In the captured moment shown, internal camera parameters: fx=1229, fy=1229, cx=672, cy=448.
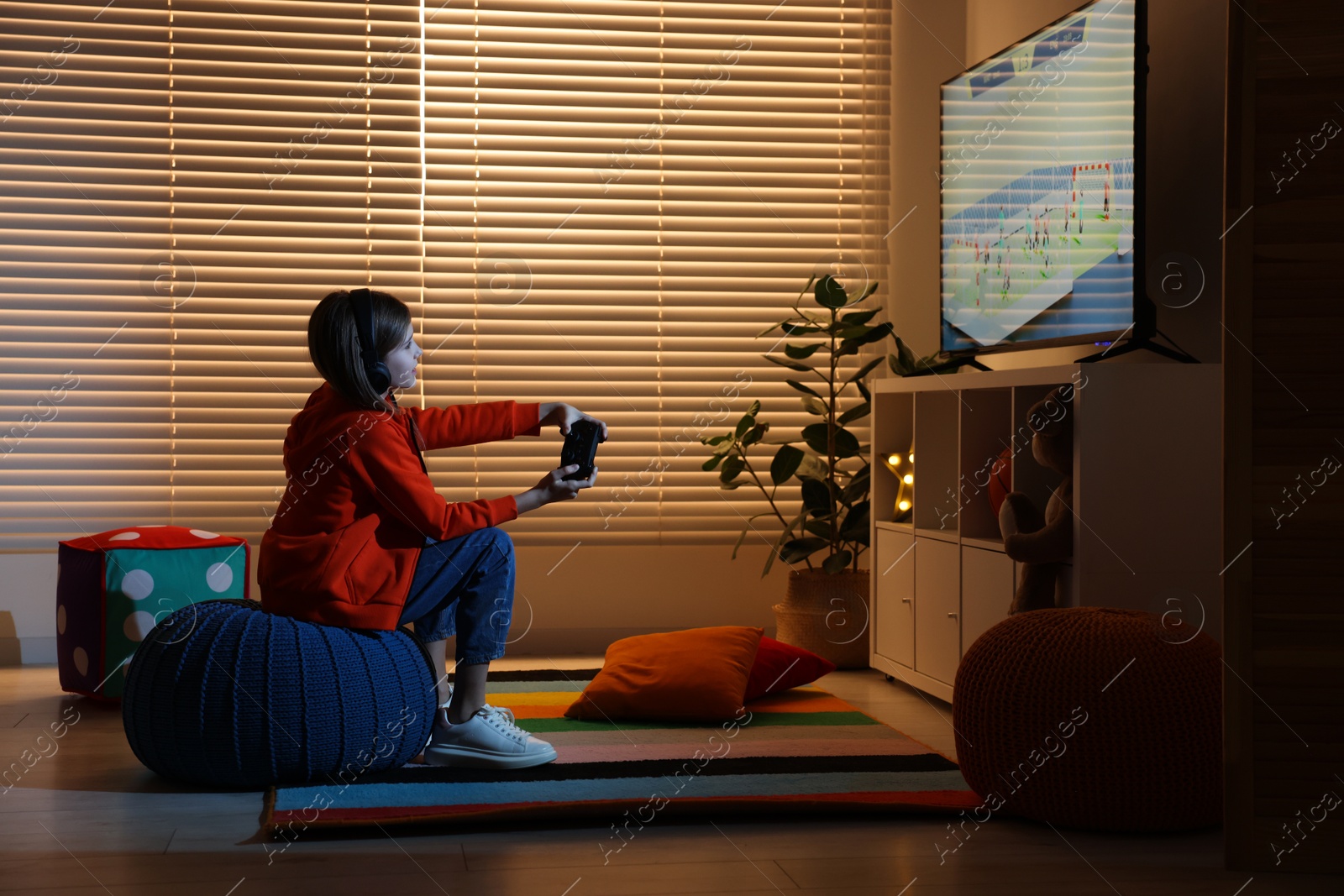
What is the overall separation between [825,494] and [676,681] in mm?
1086

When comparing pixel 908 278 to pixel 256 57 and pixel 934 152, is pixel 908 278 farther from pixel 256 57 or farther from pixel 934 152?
pixel 256 57

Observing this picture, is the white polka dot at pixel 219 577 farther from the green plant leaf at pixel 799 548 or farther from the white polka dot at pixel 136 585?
the green plant leaf at pixel 799 548

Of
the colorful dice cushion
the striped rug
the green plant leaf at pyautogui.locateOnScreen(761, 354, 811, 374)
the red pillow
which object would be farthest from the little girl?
the green plant leaf at pyautogui.locateOnScreen(761, 354, 811, 374)

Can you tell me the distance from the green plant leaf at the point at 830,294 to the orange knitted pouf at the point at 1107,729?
1.69 metres

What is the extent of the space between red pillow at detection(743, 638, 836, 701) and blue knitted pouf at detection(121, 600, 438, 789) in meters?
1.00

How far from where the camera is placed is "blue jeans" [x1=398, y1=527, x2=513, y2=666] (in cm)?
237

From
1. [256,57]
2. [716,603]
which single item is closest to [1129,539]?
[716,603]

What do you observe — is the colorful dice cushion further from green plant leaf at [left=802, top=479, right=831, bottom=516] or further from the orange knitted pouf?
the orange knitted pouf

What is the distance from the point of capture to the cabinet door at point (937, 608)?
116 inches

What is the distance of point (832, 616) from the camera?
362cm

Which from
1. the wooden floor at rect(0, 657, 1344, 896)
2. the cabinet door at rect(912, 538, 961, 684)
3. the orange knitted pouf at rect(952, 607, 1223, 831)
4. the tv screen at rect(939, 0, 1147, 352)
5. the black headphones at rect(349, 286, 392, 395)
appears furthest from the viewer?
the cabinet door at rect(912, 538, 961, 684)

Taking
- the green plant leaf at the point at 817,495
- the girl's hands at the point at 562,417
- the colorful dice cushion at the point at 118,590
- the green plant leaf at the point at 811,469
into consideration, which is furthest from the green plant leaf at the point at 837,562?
the colorful dice cushion at the point at 118,590

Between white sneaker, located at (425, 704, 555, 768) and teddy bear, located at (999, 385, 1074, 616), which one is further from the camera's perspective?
teddy bear, located at (999, 385, 1074, 616)

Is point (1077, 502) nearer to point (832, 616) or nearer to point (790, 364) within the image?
point (832, 616)
